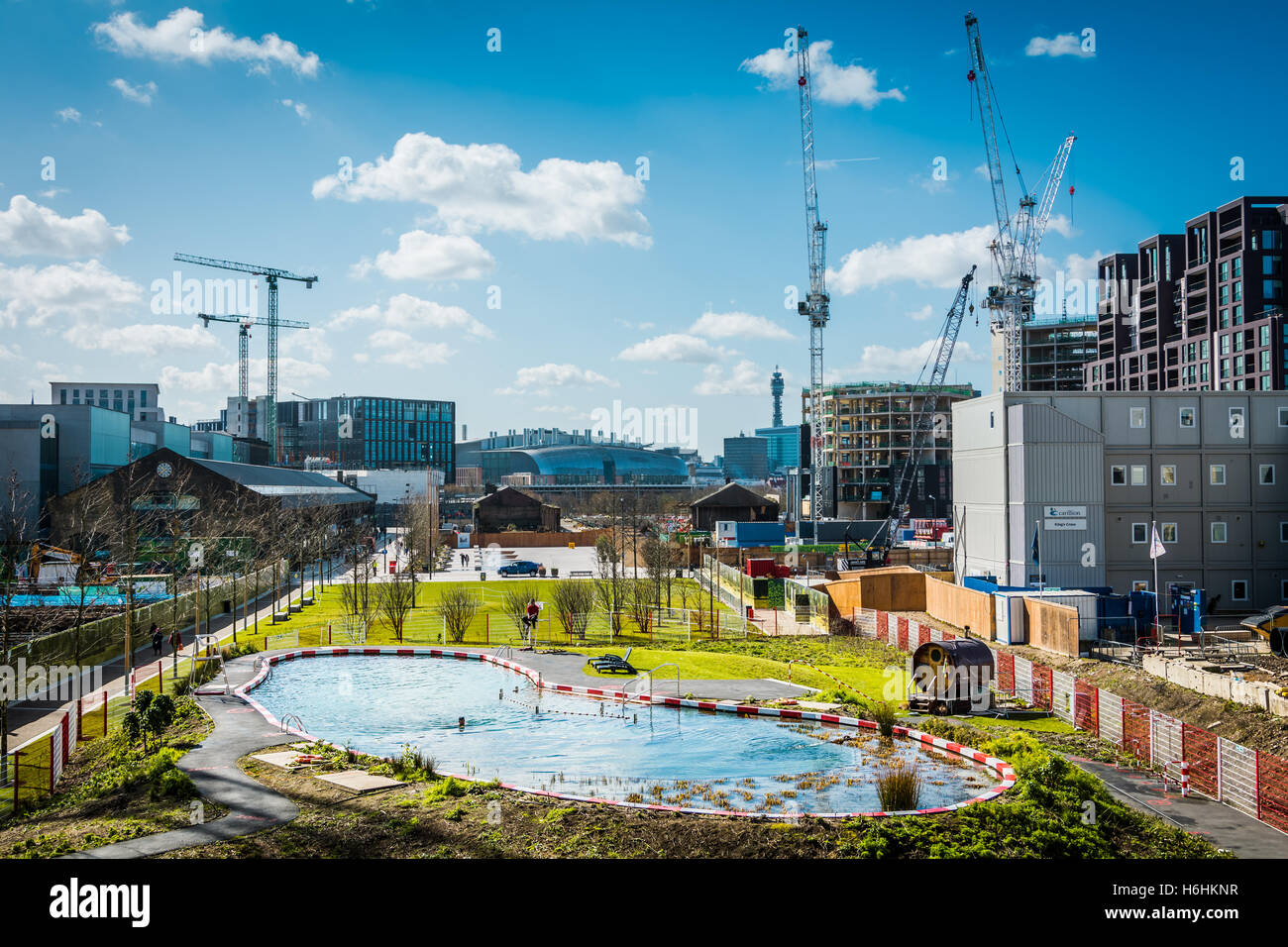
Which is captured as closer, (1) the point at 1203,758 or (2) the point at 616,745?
(1) the point at 1203,758

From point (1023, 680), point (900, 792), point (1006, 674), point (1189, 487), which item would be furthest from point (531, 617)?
point (1189, 487)

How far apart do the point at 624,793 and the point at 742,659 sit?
1656cm

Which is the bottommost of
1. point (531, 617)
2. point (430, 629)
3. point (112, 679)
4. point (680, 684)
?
point (430, 629)

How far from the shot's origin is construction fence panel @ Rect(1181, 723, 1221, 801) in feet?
55.9

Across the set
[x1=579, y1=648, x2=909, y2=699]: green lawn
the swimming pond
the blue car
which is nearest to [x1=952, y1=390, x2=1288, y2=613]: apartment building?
[x1=579, y1=648, x2=909, y2=699]: green lawn

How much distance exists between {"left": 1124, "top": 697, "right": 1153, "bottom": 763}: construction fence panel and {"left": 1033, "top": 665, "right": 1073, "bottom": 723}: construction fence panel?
8.69ft

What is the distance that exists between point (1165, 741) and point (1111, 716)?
243cm

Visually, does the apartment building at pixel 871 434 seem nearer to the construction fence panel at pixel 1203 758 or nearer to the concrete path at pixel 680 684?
the concrete path at pixel 680 684

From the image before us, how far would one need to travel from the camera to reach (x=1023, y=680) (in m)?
25.7

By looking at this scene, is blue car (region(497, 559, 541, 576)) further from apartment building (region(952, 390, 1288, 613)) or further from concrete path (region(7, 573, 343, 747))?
apartment building (region(952, 390, 1288, 613))

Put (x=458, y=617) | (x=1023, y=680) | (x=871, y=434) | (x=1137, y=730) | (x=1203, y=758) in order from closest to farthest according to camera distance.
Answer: (x=1203, y=758)
(x=1137, y=730)
(x=1023, y=680)
(x=458, y=617)
(x=871, y=434)

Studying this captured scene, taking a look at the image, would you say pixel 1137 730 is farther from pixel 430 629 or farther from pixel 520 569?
pixel 520 569

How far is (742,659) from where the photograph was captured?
3247 cm
